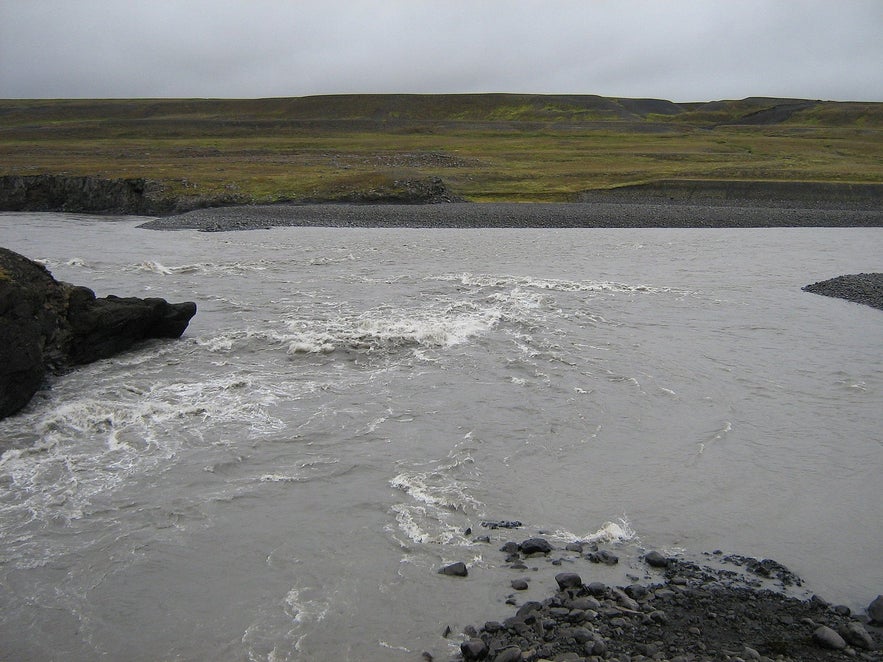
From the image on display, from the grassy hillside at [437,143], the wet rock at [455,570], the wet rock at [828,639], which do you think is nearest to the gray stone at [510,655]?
the wet rock at [455,570]

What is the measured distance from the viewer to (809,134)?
135375mm

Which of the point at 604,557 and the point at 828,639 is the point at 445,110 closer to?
the point at 604,557

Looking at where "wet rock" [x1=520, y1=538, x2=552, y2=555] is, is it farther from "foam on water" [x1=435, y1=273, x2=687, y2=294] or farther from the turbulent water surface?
"foam on water" [x1=435, y1=273, x2=687, y2=294]

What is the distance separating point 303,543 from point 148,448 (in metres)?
5.28

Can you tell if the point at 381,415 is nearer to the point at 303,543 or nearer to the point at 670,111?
the point at 303,543

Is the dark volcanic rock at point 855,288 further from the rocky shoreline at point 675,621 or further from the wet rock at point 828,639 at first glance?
the wet rock at point 828,639

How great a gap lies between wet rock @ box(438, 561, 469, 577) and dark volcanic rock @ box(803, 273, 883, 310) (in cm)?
2559

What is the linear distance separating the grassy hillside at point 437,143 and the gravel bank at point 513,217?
6111mm

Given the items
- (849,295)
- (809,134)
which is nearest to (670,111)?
(809,134)

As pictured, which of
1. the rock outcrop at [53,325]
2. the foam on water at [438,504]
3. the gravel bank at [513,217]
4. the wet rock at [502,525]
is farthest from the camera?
the gravel bank at [513,217]

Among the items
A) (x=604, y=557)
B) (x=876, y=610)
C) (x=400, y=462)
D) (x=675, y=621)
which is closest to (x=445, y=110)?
(x=400, y=462)

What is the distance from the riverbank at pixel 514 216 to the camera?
55.7 meters

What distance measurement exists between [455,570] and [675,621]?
3088 mm

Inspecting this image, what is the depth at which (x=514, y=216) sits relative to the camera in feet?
189
